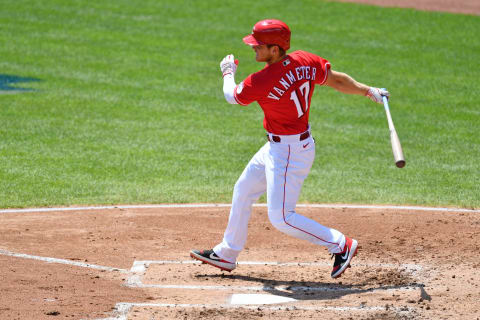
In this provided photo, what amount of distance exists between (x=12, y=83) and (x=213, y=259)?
30.5 feet

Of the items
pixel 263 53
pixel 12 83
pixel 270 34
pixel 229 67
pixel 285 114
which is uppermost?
pixel 270 34

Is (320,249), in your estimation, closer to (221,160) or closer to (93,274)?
(93,274)

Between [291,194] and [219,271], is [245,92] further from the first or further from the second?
[219,271]

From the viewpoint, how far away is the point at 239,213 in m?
6.80

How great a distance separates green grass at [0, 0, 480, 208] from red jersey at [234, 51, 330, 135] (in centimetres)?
328

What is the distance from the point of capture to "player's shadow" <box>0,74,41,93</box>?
47.4 feet

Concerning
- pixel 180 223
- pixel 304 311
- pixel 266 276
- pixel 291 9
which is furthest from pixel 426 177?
pixel 291 9

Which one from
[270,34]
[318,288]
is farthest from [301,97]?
[318,288]

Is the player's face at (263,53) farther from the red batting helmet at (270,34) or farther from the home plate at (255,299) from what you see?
the home plate at (255,299)

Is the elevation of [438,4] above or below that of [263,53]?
above

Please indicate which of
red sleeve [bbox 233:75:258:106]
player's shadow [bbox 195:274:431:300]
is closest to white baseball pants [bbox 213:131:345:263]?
player's shadow [bbox 195:274:431:300]

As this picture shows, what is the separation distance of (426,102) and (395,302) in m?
9.08

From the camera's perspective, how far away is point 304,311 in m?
5.72

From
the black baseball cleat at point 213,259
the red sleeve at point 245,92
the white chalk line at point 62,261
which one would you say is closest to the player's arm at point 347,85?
the red sleeve at point 245,92
